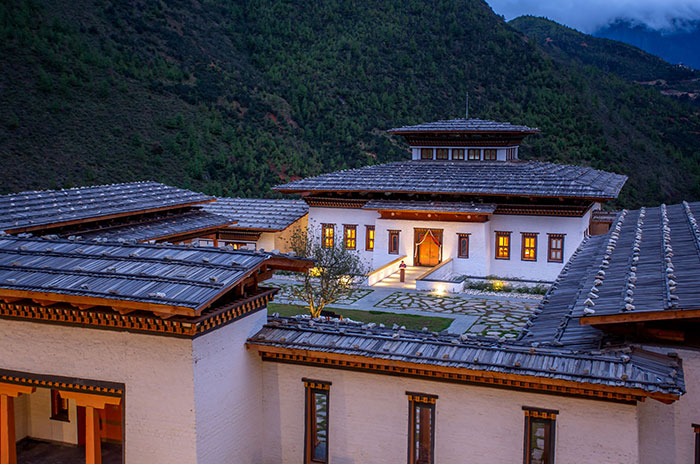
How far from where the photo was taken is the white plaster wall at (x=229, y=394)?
9.31m

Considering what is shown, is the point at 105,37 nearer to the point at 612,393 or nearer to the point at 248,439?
the point at 248,439

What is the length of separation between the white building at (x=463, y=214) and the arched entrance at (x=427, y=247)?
1.7 inches

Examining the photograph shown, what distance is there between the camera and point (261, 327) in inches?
427

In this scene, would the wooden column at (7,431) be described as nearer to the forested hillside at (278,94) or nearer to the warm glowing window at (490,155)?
the warm glowing window at (490,155)

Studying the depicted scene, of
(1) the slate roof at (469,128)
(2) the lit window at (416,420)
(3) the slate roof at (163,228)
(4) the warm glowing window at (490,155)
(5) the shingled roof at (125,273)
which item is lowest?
(2) the lit window at (416,420)

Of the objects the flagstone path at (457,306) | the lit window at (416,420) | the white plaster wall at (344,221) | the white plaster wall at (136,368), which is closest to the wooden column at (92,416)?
the white plaster wall at (136,368)

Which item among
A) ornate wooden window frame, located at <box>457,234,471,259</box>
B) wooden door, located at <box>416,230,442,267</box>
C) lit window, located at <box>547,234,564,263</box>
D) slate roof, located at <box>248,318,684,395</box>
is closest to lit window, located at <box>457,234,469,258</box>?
ornate wooden window frame, located at <box>457,234,471,259</box>

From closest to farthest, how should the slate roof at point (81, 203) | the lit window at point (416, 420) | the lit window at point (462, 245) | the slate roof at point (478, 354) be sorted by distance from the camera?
the slate roof at point (478, 354), the lit window at point (416, 420), the slate roof at point (81, 203), the lit window at point (462, 245)

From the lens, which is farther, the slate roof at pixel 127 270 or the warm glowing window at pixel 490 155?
the warm glowing window at pixel 490 155

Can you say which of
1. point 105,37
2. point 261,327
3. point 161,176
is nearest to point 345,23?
point 105,37

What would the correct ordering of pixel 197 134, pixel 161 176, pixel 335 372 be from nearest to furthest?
1. pixel 335 372
2. pixel 161 176
3. pixel 197 134

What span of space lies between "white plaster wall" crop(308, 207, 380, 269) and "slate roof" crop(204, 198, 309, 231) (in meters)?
0.74

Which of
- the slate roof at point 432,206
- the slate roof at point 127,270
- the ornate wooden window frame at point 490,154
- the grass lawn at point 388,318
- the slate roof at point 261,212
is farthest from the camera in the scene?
the ornate wooden window frame at point 490,154

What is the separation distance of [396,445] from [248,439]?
95.5 inches
